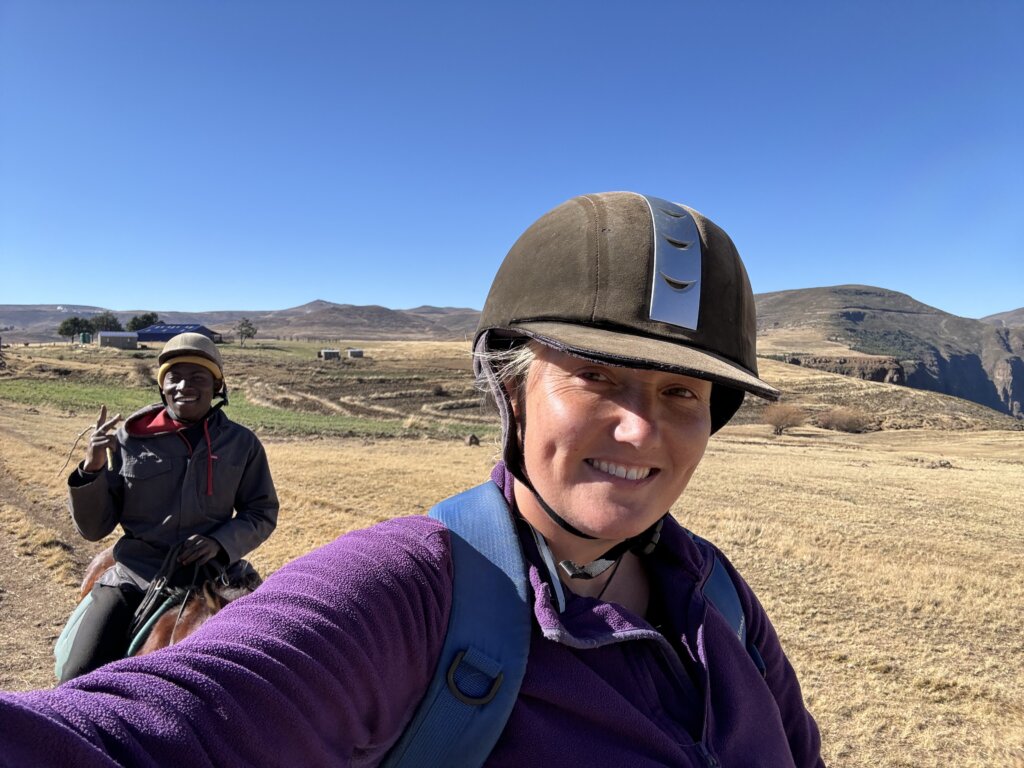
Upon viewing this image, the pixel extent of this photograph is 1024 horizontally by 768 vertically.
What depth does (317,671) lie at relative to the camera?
1023 millimetres

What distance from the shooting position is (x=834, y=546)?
11.6m

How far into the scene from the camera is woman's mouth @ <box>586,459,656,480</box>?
1.44 meters

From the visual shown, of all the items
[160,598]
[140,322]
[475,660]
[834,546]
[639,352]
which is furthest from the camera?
[140,322]

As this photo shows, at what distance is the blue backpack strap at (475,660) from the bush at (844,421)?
51622 mm

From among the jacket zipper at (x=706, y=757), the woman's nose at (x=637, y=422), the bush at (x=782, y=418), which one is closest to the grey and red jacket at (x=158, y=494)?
the woman's nose at (x=637, y=422)

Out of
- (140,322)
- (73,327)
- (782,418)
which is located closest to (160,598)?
(782,418)

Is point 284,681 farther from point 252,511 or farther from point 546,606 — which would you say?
point 252,511

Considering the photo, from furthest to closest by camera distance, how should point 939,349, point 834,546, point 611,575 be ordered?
point 939,349 → point 834,546 → point 611,575

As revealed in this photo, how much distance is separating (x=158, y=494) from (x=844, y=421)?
51492mm

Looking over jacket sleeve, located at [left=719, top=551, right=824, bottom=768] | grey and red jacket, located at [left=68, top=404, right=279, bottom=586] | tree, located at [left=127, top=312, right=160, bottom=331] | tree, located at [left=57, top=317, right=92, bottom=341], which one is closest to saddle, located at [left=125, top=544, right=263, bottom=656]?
grey and red jacket, located at [left=68, top=404, right=279, bottom=586]

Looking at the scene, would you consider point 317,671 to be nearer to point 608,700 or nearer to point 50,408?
point 608,700

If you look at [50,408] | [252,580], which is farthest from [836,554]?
[50,408]

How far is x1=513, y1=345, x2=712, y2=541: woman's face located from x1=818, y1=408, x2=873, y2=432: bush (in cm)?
5127

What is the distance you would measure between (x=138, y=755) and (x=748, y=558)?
11.1m
